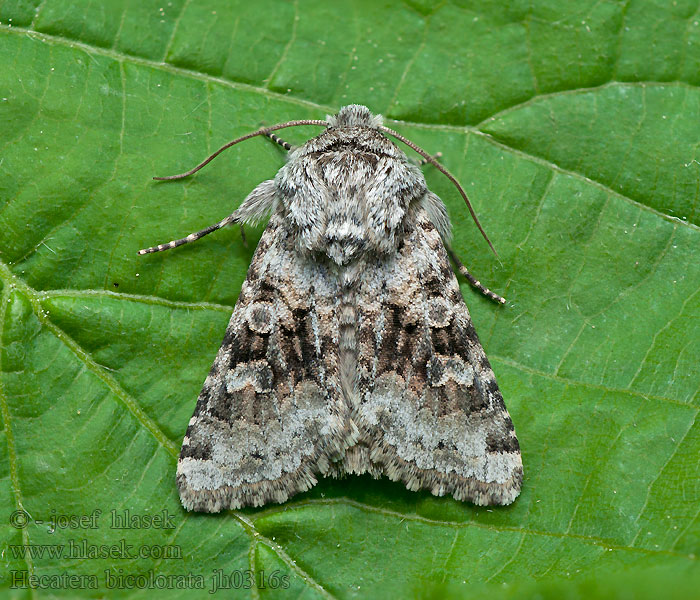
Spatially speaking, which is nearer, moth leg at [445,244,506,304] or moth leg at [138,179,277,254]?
Answer: moth leg at [138,179,277,254]

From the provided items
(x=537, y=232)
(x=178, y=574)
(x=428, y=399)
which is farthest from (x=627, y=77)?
(x=178, y=574)

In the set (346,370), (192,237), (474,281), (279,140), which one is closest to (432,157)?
(474,281)

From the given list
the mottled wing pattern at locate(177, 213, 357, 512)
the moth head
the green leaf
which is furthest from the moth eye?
the moth head

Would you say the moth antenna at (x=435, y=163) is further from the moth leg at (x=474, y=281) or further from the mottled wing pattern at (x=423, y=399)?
the mottled wing pattern at (x=423, y=399)

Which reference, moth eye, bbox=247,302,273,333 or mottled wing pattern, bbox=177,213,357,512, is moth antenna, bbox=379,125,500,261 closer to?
mottled wing pattern, bbox=177,213,357,512

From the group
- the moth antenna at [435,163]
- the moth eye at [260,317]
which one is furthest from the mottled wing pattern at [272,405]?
the moth antenna at [435,163]

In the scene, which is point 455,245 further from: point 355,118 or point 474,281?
point 355,118

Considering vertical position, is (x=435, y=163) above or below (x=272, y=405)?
above
